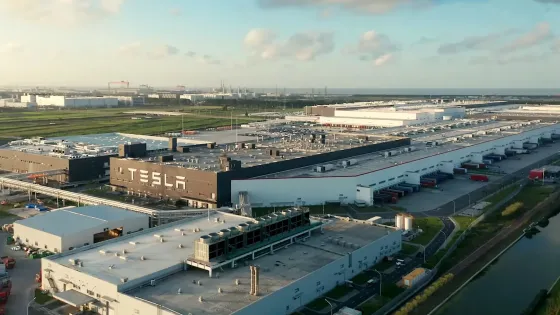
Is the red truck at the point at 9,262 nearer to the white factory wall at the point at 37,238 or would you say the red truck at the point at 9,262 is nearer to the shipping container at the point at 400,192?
the white factory wall at the point at 37,238

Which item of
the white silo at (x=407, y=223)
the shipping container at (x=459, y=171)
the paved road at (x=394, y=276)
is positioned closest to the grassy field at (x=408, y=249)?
the paved road at (x=394, y=276)

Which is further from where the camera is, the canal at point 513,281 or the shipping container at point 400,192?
the shipping container at point 400,192

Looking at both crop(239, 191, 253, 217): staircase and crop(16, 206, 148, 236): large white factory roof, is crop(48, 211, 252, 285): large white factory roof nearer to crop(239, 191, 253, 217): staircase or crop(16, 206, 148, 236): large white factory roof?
crop(16, 206, 148, 236): large white factory roof

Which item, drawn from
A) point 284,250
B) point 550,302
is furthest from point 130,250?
point 550,302

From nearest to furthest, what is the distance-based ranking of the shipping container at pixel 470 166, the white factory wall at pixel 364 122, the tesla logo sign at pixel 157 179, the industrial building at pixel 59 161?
the tesla logo sign at pixel 157 179 < the industrial building at pixel 59 161 < the shipping container at pixel 470 166 < the white factory wall at pixel 364 122

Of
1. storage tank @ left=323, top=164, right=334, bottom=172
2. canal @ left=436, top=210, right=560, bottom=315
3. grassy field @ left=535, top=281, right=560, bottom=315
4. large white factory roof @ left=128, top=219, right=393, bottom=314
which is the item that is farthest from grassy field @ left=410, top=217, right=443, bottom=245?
storage tank @ left=323, top=164, right=334, bottom=172

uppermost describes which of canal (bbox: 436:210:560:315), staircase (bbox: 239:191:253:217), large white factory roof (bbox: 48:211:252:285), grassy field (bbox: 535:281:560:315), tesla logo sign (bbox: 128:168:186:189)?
tesla logo sign (bbox: 128:168:186:189)
